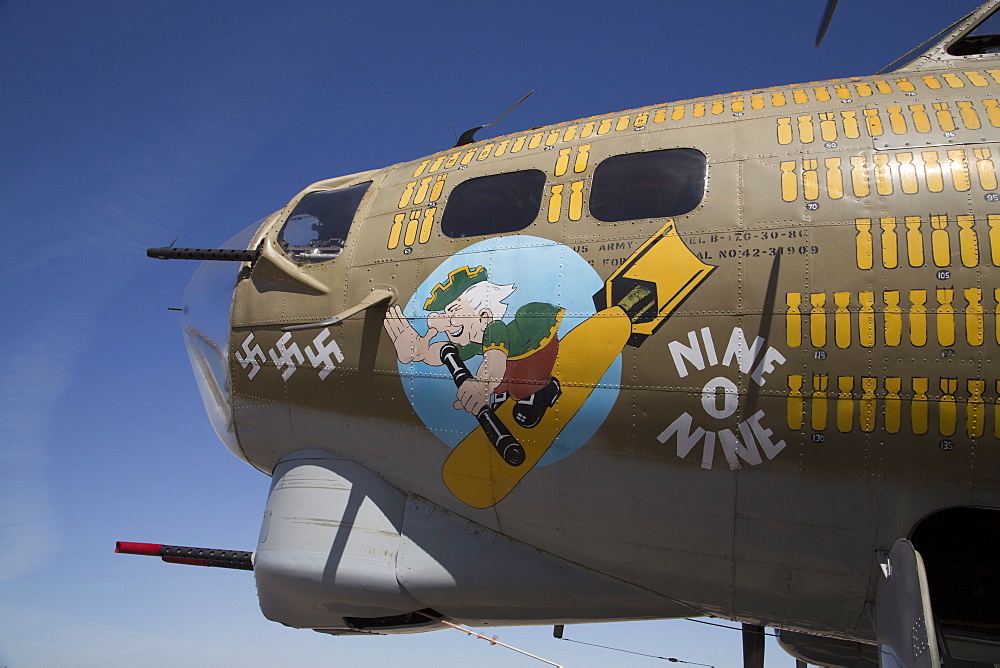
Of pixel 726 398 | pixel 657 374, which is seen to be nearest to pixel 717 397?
pixel 726 398

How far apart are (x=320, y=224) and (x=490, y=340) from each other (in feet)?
9.57

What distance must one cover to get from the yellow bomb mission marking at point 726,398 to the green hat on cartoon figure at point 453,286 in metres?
2.04

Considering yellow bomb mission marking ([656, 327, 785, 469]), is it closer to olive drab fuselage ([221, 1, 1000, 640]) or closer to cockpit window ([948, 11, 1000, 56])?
olive drab fuselage ([221, 1, 1000, 640])

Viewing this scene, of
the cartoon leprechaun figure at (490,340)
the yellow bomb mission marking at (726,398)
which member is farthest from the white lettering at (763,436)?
the cartoon leprechaun figure at (490,340)

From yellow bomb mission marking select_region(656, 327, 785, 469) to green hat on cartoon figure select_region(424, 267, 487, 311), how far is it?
6.71 feet

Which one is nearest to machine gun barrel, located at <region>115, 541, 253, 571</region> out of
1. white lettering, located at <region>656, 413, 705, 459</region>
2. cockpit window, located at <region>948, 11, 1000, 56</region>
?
white lettering, located at <region>656, 413, 705, 459</region>

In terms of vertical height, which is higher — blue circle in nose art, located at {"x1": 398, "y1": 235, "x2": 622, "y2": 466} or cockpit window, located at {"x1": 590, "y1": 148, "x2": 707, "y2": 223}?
cockpit window, located at {"x1": 590, "y1": 148, "x2": 707, "y2": 223}

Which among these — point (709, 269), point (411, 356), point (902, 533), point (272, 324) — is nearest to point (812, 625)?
point (902, 533)

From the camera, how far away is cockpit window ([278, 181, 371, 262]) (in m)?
8.12

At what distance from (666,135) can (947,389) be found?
130 inches

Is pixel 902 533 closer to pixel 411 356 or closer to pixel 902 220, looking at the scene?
pixel 902 220

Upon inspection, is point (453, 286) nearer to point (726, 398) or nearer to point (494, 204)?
point (494, 204)

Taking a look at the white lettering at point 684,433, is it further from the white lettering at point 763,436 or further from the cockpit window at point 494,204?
the cockpit window at point 494,204

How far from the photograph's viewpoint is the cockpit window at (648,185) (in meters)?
6.45
